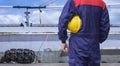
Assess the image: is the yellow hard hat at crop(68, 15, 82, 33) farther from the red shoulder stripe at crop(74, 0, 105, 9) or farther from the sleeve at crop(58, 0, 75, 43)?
the red shoulder stripe at crop(74, 0, 105, 9)

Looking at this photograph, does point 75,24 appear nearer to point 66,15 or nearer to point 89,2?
point 66,15

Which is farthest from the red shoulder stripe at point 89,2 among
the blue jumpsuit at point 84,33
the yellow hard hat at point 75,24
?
the yellow hard hat at point 75,24

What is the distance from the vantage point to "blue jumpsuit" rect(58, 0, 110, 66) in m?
4.41

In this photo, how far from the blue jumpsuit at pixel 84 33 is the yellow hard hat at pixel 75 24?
4 cm

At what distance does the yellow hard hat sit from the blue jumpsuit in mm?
35

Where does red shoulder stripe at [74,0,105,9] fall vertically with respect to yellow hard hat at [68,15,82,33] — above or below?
above

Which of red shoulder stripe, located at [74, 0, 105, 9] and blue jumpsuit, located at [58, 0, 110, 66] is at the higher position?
red shoulder stripe, located at [74, 0, 105, 9]

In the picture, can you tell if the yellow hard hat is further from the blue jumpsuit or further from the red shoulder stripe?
the red shoulder stripe

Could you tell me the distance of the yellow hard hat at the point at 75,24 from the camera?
441 cm

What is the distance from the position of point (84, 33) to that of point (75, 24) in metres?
0.14

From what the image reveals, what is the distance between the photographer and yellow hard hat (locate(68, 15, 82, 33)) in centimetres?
441

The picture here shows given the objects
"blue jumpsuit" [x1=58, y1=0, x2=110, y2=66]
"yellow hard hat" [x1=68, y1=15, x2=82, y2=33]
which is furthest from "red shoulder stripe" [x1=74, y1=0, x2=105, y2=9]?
"yellow hard hat" [x1=68, y1=15, x2=82, y2=33]

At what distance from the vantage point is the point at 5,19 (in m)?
8.36

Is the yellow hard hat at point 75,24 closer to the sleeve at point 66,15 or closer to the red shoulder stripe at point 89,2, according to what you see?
the sleeve at point 66,15
